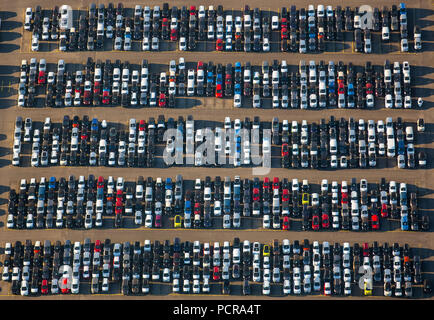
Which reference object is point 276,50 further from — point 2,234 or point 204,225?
point 2,234

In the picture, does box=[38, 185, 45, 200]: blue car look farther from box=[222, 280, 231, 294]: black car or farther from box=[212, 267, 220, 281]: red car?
box=[222, 280, 231, 294]: black car

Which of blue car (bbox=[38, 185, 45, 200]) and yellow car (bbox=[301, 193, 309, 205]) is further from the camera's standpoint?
blue car (bbox=[38, 185, 45, 200])

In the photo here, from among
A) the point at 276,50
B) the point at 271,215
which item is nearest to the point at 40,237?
the point at 271,215

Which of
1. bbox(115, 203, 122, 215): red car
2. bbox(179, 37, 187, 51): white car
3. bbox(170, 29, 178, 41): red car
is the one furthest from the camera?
bbox(170, 29, 178, 41): red car

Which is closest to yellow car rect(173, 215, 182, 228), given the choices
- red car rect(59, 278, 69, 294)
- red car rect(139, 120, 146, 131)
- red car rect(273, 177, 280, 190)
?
red car rect(139, 120, 146, 131)

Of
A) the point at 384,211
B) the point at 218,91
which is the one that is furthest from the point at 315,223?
the point at 218,91

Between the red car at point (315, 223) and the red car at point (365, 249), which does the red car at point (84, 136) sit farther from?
the red car at point (365, 249)

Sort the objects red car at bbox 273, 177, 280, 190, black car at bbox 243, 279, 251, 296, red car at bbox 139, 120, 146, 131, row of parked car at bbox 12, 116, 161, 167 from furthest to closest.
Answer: red car at bbox 139, 120, 146, 131
row of parked car at bbox 12, 116, 161, 167
red car at bbox 273, 177, 280, 190
black car at bbox 243, 279, 251, 296
